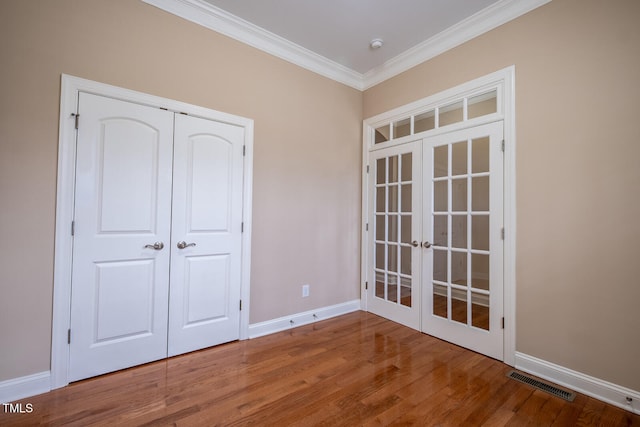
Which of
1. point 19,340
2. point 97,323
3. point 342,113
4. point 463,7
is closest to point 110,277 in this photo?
point 97,323

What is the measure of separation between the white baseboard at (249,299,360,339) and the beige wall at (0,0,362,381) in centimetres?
7

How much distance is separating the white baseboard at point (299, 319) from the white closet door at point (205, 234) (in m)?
0.23

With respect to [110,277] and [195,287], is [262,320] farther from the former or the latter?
[110,277]

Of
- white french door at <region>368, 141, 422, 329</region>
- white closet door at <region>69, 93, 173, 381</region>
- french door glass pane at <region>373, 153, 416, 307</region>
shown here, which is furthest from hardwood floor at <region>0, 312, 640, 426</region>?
french door glass pane at <region>373, 153, 416, 307</region>

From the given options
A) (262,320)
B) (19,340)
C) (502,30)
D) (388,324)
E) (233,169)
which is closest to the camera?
(19,340)

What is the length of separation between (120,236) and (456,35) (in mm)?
3603

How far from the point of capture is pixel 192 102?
101 inches

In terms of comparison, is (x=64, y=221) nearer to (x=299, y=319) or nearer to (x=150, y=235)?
(x=150, y=235)

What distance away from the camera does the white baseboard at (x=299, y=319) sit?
293 cm

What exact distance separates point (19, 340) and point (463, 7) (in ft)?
14.2

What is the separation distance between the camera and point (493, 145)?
2.54 meters

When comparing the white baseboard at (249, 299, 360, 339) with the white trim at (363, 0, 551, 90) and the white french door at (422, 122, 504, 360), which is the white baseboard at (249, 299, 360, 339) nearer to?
the white french door at (422, 122, 504, 360)

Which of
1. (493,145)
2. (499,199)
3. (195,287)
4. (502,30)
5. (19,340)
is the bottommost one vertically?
(19,340)

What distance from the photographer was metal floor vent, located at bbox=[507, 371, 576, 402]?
1969mm
